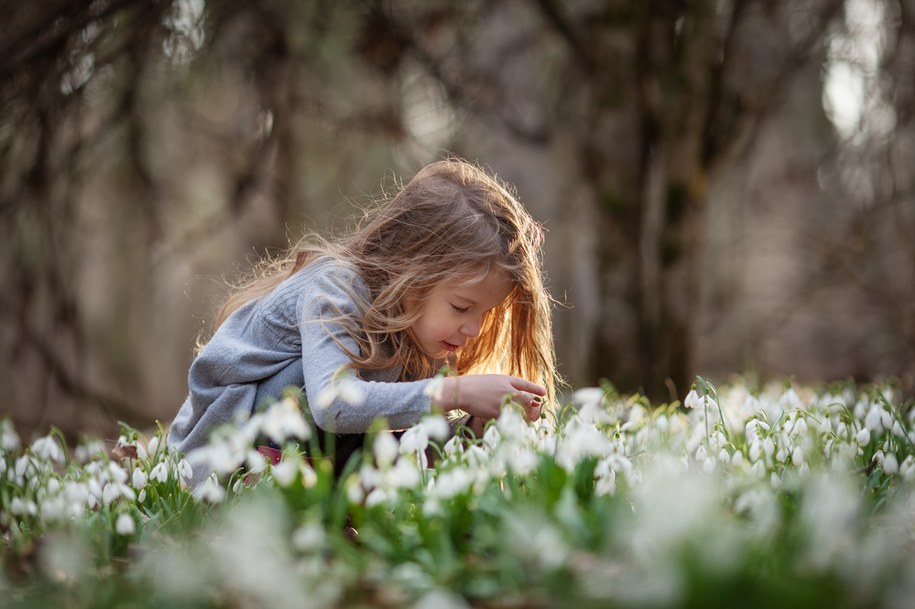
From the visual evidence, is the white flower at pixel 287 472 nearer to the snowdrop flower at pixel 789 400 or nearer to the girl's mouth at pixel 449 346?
the girl's mouth at pixel 449 346

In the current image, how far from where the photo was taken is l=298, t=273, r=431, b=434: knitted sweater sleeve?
2439 mm

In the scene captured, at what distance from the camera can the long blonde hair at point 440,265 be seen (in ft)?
9.07

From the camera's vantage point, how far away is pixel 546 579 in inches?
56.4

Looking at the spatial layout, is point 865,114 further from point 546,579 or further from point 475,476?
point 546,579

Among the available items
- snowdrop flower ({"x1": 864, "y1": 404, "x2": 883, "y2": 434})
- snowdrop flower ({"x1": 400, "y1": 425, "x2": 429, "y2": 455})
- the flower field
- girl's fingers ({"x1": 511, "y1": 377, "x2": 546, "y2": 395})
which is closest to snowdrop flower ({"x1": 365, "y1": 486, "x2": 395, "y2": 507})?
the flower field

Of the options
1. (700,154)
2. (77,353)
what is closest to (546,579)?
(700,154)

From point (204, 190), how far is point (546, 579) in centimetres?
1146

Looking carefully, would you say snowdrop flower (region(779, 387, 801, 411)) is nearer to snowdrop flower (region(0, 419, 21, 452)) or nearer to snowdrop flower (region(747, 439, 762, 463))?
snowdrop flower (region(747, 439, 762, 463))

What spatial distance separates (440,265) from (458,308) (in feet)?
0.44

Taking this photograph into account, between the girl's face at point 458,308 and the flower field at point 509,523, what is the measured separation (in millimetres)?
385

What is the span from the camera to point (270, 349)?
287 centimetres

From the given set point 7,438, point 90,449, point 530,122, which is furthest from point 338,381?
point 530,122

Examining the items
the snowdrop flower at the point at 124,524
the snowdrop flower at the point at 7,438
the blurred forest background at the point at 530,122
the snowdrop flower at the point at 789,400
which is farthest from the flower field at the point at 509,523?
the blurred forest background at the point at 530,122

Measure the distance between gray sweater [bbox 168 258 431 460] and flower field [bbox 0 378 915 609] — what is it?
0.80 ft
